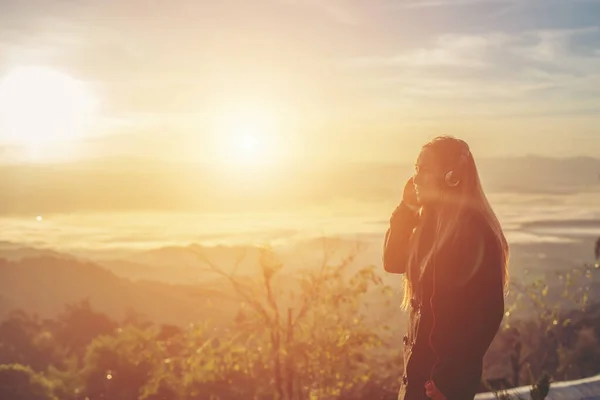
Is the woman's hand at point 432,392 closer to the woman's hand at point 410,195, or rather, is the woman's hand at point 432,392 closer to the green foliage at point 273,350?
the woman's hand at point 410,195

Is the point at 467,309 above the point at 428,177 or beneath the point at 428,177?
beneath

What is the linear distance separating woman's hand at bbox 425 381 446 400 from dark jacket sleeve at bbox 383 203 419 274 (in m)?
0.61

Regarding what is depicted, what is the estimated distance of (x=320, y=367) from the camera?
13.5 meters

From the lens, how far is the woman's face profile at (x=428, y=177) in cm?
331

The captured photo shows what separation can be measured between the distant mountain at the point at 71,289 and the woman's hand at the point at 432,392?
15.8 meters

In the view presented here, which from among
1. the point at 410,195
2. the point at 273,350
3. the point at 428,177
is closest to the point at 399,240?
the point at 410,195

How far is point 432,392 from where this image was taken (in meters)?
3.20

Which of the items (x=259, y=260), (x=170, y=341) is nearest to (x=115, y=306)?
(x=170, y=341)

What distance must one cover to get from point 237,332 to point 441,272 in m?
10.8

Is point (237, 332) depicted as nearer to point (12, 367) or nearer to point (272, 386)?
point (272, 386)

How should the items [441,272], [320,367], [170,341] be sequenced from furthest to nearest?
[170,341] → [320,367] → [441,272]

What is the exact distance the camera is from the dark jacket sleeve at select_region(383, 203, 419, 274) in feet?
12.0

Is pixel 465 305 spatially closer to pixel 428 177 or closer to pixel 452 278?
pixel 452 278

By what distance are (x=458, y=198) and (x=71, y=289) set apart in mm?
24047
